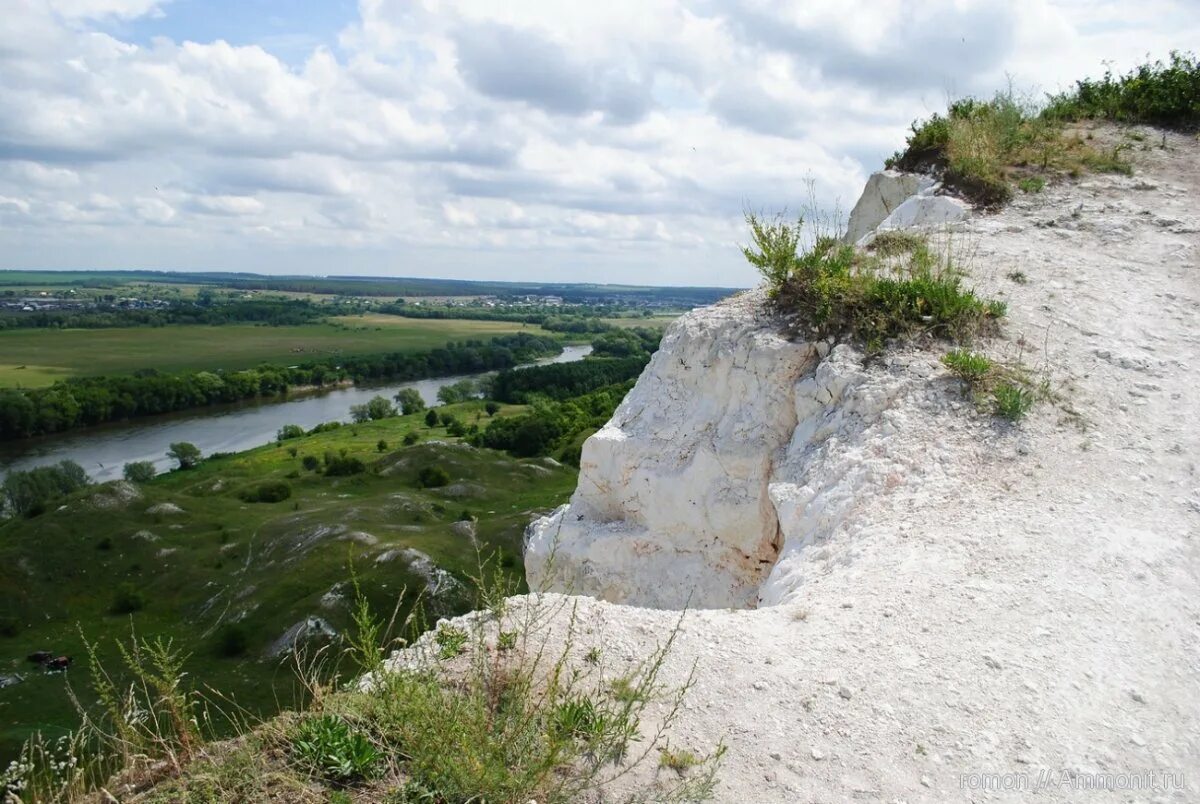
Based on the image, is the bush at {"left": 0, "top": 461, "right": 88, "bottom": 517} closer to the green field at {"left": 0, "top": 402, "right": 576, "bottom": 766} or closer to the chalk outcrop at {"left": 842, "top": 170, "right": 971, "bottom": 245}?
the green field at {"left": 0, "top": 402, "right": 576, "bottom": 766}

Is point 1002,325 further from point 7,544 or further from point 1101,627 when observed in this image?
point 7,544

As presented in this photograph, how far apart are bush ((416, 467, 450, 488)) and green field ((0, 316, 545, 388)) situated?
65.8 metres

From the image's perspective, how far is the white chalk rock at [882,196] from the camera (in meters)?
16.2

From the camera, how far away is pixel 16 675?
118 ft

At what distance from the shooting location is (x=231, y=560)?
50438 mm

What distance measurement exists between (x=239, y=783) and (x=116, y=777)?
0.73m

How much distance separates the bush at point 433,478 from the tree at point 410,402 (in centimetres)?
4231

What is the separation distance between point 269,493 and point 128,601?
21081 mm

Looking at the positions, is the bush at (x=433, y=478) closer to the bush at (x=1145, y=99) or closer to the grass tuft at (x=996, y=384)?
the bush at (x=1145, y=99)

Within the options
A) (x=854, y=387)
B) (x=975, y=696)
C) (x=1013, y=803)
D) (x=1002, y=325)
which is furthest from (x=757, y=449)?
(x=1013, y=803)

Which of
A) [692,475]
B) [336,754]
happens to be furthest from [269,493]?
[336,754]

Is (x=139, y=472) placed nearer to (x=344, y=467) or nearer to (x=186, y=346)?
(x=344, y=467)

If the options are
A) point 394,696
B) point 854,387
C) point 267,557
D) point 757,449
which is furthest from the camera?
point 267,557

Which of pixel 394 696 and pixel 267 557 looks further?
pixel 267 557
